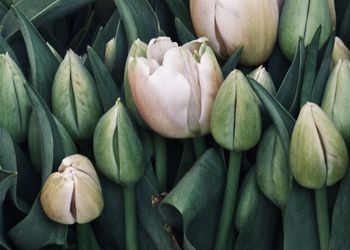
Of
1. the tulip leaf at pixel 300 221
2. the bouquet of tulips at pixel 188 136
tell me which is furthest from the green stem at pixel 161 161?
the tulip leaf at pixel 300 221

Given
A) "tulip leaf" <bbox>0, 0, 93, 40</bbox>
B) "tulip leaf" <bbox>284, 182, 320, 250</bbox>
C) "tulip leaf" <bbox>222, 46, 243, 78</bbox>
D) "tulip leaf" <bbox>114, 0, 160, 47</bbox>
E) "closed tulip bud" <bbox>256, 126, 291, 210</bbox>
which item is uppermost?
"tulip leaf" <bbox>0, 0, 93, 40</bbox>

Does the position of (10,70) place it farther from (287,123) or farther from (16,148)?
(287,123)

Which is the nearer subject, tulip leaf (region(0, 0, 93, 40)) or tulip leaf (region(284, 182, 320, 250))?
tulip leaf (region(284, 182, 320, 250))

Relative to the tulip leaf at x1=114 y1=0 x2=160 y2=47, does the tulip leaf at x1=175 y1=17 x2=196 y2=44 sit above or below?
below

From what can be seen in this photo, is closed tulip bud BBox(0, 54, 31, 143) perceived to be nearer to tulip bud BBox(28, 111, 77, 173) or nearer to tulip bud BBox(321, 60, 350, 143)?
tulip bud BBox(28, 111, 77, 173)

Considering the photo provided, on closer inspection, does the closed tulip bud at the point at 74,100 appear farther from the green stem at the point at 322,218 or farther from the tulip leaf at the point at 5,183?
the green stem at the point at 322,218


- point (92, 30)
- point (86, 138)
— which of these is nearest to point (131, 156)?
point (86, 138)

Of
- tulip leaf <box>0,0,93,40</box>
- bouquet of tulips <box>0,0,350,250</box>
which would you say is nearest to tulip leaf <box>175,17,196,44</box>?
bouquet of tulips <box>0,0,350,250</box>
